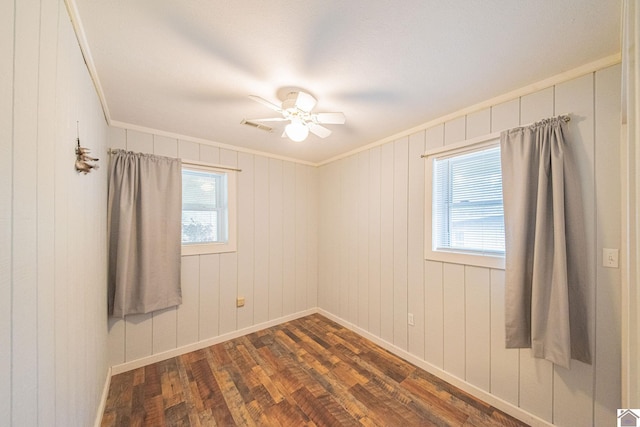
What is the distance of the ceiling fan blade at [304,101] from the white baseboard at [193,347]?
2.66m

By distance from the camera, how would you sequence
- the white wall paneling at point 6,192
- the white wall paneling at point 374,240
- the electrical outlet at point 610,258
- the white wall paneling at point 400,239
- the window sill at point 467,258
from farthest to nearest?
the white wall paneling at point 374,240 → the white wall paneling at point 400,239 → the window sill at point 467,258 → the electrical outlet at point 610,258 → the white wall paneling at point 6,192

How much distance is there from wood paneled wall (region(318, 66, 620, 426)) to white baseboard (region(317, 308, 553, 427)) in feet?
0.11

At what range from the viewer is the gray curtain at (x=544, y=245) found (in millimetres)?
1415

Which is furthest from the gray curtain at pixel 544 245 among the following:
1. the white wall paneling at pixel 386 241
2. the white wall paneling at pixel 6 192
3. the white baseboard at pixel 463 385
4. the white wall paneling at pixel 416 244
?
the white wall paneling at pixel 6 192

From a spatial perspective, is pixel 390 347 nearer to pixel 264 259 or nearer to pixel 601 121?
pixel 264 259

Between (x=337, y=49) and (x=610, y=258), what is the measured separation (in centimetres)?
198

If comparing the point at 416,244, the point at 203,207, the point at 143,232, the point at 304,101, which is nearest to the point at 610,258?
the point at 416,244

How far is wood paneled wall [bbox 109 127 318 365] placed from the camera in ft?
7.52

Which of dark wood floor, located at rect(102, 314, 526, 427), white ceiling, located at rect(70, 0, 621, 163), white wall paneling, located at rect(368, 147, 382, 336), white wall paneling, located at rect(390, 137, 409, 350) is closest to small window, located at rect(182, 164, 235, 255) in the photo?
white ceiling, located at rect(70, 0, 621, 163)

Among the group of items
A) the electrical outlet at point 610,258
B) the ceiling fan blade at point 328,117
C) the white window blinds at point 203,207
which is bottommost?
the electrical outlet at point 610,258

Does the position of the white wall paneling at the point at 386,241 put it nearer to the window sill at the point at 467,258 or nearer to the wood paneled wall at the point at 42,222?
the window sill at the point at 467,258

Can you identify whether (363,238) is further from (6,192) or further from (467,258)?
(6,192)

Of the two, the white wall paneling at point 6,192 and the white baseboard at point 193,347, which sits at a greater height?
the white wall paneling at point 6,192

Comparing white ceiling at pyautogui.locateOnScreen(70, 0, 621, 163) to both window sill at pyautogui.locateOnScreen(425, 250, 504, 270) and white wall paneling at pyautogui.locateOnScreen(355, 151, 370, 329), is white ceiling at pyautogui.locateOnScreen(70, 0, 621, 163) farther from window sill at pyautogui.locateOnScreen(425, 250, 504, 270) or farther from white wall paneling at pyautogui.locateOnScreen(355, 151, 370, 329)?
window sill at pyautogui.locateOnScreen(425, 250, 504, 270)
